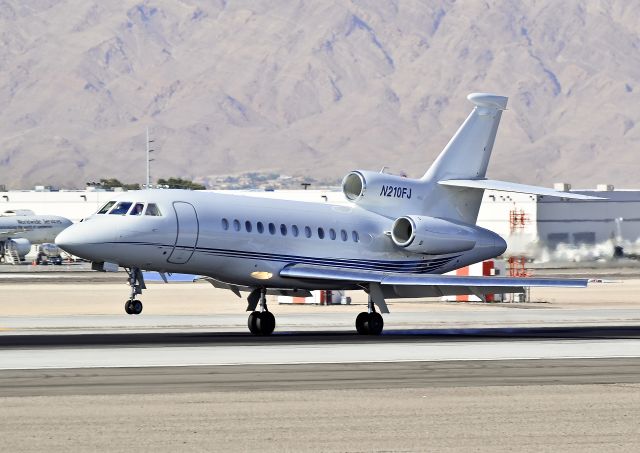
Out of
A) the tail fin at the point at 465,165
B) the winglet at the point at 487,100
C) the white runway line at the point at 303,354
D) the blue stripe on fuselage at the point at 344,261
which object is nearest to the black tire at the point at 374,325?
the blue stripe on fuselage at the point at 344,261

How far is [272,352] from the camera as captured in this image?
97.9ft

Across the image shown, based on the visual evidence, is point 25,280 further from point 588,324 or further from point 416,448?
point 416,448

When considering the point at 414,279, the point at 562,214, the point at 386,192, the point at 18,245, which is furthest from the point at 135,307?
the point at 562,214

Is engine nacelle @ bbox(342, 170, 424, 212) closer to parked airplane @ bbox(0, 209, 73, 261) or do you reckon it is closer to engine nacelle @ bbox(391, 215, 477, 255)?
engine nacelle @ bbox(391, 215, 477, 255)

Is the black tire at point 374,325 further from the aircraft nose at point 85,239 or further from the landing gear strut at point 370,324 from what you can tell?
the aircraft nose at point 85,239

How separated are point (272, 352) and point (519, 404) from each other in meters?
9.58

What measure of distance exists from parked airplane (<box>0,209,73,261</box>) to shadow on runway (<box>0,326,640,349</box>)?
79.6m

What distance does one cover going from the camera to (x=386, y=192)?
40.3 metres

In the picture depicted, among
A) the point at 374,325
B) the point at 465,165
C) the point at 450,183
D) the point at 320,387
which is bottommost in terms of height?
the point at 320,387

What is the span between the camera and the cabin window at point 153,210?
114 feet

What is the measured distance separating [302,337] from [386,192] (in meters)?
6.69

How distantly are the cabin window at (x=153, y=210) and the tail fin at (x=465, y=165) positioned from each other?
9.20 metres

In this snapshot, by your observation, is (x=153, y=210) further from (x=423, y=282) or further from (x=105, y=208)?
(x=423, y=282)

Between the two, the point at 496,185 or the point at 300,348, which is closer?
the point at 300,348
